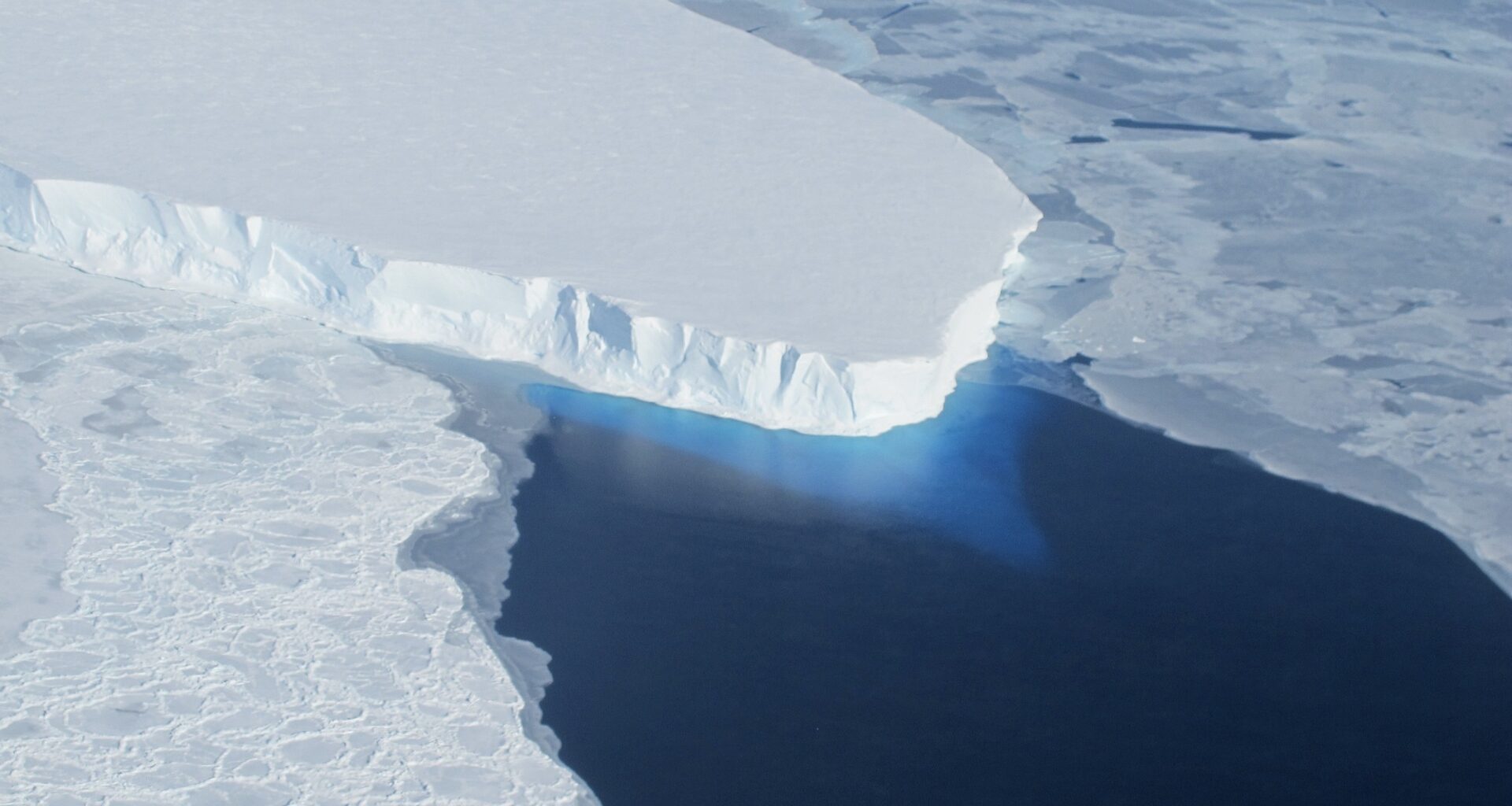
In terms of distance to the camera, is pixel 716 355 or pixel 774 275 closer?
pixel 716 355

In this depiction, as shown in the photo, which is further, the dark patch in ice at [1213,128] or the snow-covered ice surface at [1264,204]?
the dark patch in ice at [1213,128]

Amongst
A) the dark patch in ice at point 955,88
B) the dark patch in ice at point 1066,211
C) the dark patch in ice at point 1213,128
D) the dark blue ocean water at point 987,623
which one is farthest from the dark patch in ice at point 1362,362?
the dark patch in ice at point 955,88

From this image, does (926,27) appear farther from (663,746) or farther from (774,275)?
(663,746)

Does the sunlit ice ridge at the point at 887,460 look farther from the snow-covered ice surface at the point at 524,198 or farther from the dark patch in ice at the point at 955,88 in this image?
the dark patch in ice at the point at 955,88

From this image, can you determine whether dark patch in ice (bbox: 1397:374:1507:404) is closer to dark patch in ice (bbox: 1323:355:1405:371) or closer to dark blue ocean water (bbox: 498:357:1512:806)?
dark patch in ice (bbox: 1323:355:1405:371)

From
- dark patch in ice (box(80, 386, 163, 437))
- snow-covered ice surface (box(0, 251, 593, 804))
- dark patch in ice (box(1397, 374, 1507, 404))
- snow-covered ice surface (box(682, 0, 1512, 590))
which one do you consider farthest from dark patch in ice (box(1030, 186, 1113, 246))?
dark patch in ice (box(80, 386, 163, 437))

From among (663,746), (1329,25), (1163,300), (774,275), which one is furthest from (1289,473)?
(1329,25)
